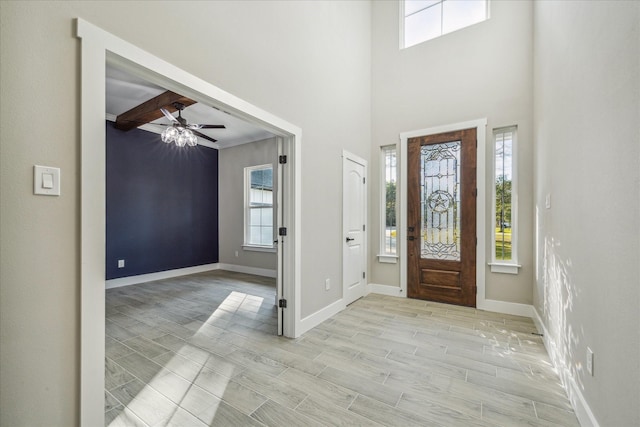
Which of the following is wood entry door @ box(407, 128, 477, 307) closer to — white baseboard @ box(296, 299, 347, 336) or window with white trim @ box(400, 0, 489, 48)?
white baseboard @ box(296, 299, 347, 336)

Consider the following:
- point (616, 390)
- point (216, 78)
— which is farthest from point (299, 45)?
point (616, 390)

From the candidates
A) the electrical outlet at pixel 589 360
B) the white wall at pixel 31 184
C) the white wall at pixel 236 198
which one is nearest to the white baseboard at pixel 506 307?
the electrical outlet at pixel 589 360

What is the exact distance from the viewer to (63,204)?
1.28 metres

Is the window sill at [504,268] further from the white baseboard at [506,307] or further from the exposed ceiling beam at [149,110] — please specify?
the exposed ceiling beam at [149,110]

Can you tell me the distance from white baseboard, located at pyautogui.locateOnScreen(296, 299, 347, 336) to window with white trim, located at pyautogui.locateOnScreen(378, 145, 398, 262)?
4.15 feet

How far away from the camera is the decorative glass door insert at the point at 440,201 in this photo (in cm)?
389

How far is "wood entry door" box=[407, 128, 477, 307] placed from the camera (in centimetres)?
379

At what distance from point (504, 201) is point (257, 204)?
4.63 metres

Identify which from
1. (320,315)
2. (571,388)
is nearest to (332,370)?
(320,315)

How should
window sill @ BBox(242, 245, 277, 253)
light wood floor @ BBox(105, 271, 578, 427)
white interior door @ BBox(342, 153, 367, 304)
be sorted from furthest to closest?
window sill @ BBox(242, 245, 277, 253) < white interior door @ BBox(342, 153, 367, 304) < light wood floor @ BBox(105, 271, 578, 427)

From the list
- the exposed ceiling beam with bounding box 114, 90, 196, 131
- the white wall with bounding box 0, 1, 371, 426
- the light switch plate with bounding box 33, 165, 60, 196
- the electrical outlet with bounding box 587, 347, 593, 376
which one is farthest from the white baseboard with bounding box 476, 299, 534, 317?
the exposed ceiling beam with bounding box 114, 90, 196, 131

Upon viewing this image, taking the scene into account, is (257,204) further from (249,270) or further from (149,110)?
(149,110)

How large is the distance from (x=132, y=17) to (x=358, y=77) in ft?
10.8

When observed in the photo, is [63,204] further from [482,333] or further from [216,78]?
[482,333]
